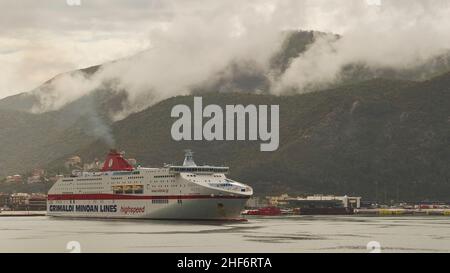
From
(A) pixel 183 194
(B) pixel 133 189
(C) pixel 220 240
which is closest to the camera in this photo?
(C) pixel 220 240

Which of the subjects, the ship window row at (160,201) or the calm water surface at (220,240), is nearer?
the calm water surface at (220,240)

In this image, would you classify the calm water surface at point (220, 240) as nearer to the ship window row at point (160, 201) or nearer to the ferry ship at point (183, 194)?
the ferry ship at point (183, 194)

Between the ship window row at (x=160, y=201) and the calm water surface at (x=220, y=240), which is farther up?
the ship window row at (x=160, y=201)

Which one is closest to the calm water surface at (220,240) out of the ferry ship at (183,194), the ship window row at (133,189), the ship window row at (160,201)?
the ferry ship at (183,194)

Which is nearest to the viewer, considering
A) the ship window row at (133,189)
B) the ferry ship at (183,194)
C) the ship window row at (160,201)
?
the ferry ship at (183,194)

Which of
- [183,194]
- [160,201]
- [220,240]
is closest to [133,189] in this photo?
[160,201]

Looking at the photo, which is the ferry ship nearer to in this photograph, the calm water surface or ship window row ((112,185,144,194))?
ship window row ((112,185,144,194))

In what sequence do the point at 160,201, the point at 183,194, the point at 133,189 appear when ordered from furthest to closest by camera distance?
the point at 133,189
the point at 160,201
the point at 183,194

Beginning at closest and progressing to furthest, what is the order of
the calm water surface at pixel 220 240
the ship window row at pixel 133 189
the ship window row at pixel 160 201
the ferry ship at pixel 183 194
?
the calm water surface at pixel 220 240 → the ferry ship at pixel 183 194 → the ship window row at pixel 160 201 → the ship window row at pixel 133 189

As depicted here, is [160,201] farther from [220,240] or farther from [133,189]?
[220,240]

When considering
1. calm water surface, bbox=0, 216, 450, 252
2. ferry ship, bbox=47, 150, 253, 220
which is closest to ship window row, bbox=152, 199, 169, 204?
ferry ship, bbox=47, 150, 253, 220

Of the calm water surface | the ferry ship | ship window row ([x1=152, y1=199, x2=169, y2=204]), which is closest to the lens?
the calm water surface
